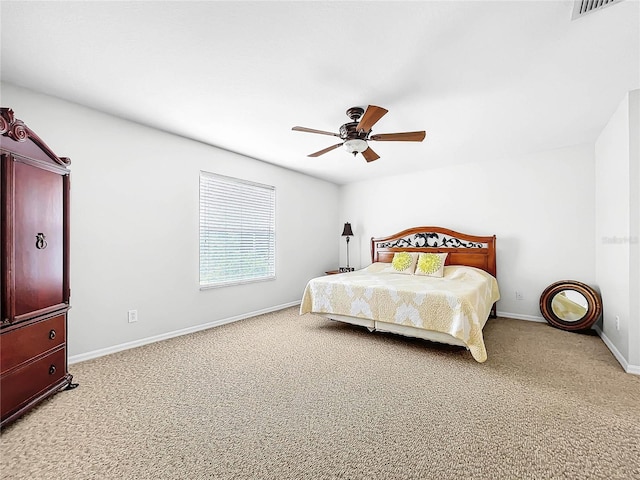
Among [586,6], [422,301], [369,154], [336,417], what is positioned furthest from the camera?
[369,154]

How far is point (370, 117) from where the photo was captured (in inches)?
92.1

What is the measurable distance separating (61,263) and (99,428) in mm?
1186

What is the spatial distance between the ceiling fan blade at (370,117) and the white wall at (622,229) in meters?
2.16

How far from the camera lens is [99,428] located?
1.72 m

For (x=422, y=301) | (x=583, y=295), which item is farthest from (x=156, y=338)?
(x=583, y=295)

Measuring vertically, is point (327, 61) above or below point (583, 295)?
above

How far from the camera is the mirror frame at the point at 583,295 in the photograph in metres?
3.39

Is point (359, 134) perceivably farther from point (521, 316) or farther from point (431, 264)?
point (521, 316)

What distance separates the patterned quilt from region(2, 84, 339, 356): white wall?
1427mm

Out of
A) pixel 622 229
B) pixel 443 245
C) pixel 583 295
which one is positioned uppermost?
pixel 622 229

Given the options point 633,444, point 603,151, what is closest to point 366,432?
point 633,444

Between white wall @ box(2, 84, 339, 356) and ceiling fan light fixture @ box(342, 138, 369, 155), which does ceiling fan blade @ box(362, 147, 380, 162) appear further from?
white wall @ box(2, 84, 339, 356)

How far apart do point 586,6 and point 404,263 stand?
10.9 ft

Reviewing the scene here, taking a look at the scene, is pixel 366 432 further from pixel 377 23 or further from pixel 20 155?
pixel 20 155
